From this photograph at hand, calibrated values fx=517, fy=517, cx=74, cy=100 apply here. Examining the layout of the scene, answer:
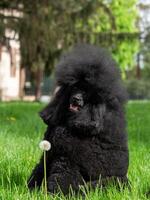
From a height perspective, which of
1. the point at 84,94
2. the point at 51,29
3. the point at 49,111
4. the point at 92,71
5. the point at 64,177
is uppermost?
the point at 51,29

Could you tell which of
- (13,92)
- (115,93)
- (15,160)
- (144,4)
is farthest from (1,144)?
(144,4)

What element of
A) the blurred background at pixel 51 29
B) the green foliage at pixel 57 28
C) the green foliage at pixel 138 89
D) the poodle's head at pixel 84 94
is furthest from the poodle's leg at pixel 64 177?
the green foliage at pixel 138 89

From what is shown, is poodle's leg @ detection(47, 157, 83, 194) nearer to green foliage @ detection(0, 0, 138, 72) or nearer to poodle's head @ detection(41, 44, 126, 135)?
poodle's head @ detection(41, 44, 126, 135)

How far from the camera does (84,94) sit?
3.14m

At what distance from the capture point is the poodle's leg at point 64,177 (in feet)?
10.3

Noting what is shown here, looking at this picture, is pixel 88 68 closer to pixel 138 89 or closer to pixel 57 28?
pixel 57 28

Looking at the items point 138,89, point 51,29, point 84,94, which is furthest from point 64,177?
point 138,89

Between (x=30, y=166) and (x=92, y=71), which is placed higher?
(x=92, y=71)

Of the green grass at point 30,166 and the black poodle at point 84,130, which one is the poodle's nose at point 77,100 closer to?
the black poodle at point 84,130

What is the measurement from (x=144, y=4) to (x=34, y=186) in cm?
4720

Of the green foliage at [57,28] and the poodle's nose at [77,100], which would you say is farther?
the green foliage at [57,28]

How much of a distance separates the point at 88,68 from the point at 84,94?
197mm

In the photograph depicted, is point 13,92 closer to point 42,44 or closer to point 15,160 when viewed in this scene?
point 42,44

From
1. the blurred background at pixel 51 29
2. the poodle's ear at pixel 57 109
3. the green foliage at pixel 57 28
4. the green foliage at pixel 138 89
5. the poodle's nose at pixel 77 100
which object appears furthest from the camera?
the green foliage at pixel 138 89
